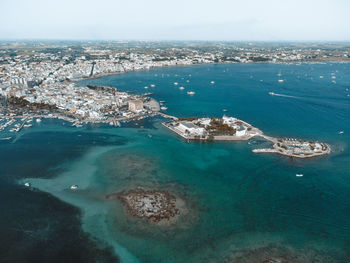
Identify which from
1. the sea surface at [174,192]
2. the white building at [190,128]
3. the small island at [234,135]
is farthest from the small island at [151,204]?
the white building at [190,128]

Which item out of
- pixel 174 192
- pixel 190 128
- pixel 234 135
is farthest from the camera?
pixel 190 128

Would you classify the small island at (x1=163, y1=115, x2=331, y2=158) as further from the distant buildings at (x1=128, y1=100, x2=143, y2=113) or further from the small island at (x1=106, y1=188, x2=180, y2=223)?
the small island at (x1=106, y1=188, x2=180, y2=223)

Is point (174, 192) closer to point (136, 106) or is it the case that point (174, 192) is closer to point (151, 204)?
point (151, 204)

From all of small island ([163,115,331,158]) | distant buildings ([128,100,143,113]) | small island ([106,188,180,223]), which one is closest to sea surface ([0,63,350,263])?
small island ([106,188,180,223])

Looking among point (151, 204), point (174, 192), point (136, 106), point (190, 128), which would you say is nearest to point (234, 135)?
point (190, 128)

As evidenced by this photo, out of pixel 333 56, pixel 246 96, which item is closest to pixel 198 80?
pixel 246 96
